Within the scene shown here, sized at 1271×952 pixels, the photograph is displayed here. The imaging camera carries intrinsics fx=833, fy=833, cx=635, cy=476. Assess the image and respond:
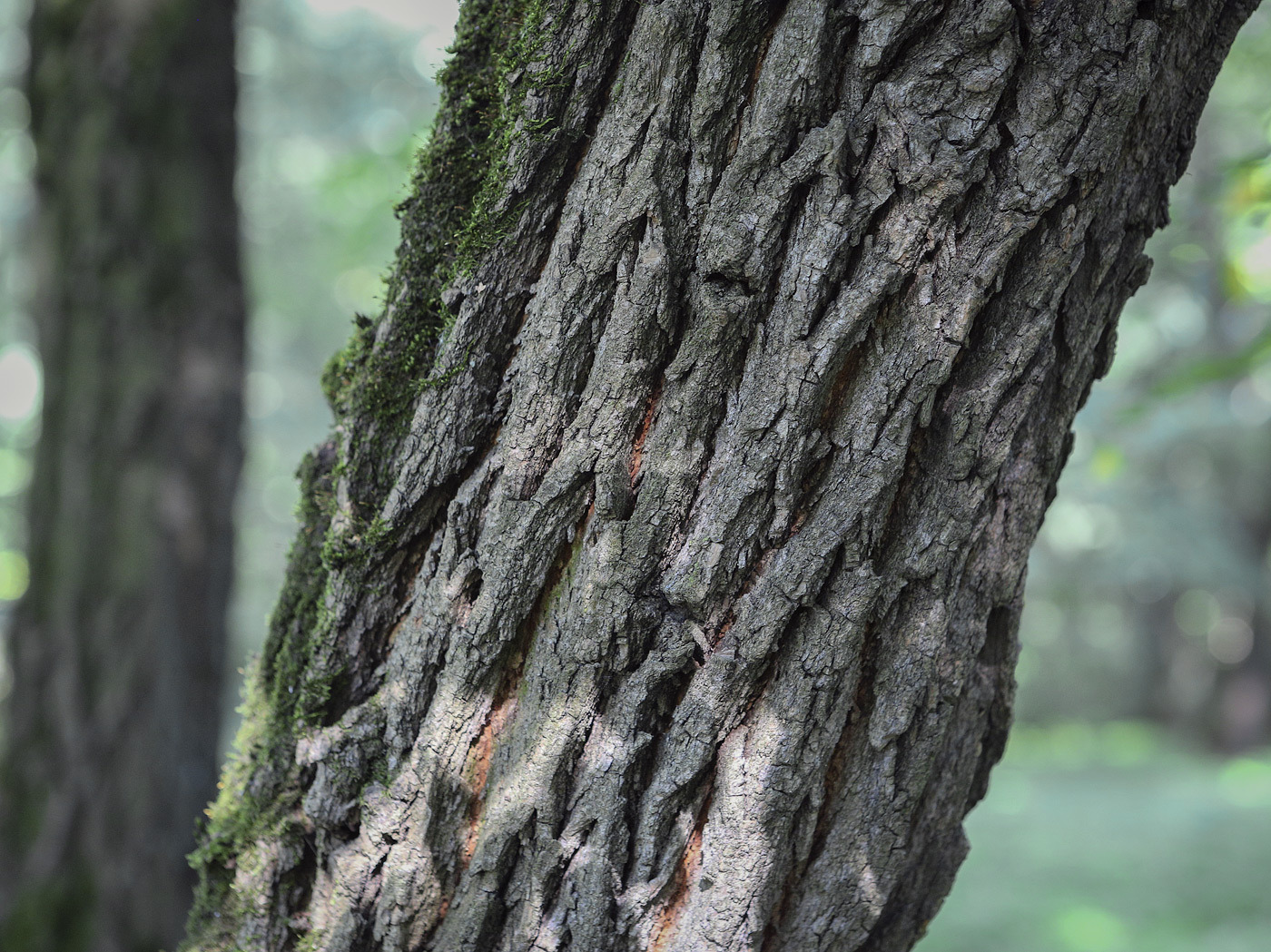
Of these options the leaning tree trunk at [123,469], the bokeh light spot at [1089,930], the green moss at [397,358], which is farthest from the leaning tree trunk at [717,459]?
the bokeh light spot at [1089,930]

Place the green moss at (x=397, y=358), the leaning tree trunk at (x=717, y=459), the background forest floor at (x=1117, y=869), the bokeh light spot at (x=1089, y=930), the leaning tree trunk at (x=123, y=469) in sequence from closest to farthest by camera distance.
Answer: the leaning tree trunk at (x=717, y=459)
the green moss at (x=397, y=358)
the leaning tree trunk at (x=123, y=469)
the bokeh light spot at (x=1089, y=930)
the background forest floor at (x=1117, y=869)

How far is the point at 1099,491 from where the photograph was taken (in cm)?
1134

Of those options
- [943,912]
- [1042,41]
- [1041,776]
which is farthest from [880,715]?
[1041,776]

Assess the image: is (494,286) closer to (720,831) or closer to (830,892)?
(720,831)

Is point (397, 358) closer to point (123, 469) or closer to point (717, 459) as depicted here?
point (717, 459)

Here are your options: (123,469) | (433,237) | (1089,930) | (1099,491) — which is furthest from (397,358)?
(1099,491)

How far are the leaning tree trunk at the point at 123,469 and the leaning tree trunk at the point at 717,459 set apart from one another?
165 centimetres

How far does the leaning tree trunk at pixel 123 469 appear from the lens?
2.58 m

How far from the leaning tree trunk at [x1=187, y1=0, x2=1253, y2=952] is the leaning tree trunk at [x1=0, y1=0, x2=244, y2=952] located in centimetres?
165

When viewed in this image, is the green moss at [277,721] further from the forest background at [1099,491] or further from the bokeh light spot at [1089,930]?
the bokeh light spot at [1089,930]

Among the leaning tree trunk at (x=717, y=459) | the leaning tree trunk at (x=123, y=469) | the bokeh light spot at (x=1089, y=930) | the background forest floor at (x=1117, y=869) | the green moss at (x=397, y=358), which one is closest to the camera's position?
the leaning tree trunk at (x=717, y=459)

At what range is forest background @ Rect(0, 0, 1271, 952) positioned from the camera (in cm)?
484

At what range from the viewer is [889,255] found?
1.08 m

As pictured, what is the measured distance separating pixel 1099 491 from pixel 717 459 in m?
11.9
